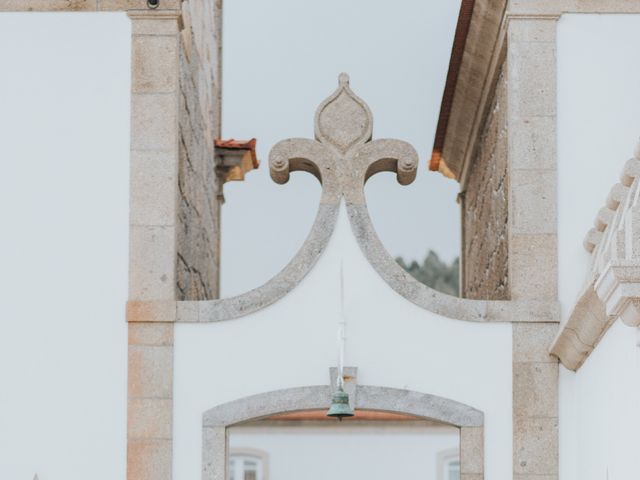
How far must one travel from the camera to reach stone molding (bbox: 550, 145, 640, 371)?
Result: 1004 cm

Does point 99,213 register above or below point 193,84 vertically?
below

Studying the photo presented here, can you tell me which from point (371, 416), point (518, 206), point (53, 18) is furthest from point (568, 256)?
point (371, 416)

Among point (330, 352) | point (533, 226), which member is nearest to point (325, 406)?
point (330, 352)

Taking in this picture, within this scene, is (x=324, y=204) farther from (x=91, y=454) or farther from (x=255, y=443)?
(x=255, y=443)

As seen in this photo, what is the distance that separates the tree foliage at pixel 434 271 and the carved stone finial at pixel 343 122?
44.7 m

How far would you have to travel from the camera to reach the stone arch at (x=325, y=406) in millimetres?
13500

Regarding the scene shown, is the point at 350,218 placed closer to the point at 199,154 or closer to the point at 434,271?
the point at 199,154

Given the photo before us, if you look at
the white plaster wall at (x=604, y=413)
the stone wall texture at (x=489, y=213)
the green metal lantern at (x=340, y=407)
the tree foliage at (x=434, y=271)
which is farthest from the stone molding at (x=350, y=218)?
the tree foliage at (x=434, y=271)

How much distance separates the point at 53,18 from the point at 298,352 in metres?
2.85

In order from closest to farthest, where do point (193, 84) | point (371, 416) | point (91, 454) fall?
point (91, 454)
point (193, 84)
point (371, 416)

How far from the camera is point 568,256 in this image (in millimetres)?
13695

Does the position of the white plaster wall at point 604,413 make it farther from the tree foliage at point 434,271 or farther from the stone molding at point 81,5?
the tree foliage at point 434,271

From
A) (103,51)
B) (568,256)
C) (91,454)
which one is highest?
(103,51)

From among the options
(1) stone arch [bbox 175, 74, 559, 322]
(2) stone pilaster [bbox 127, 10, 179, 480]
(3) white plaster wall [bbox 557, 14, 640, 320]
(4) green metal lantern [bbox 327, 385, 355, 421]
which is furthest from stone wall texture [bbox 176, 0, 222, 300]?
(3) white plaster wall [bbox 557, 14, 640, 320]
